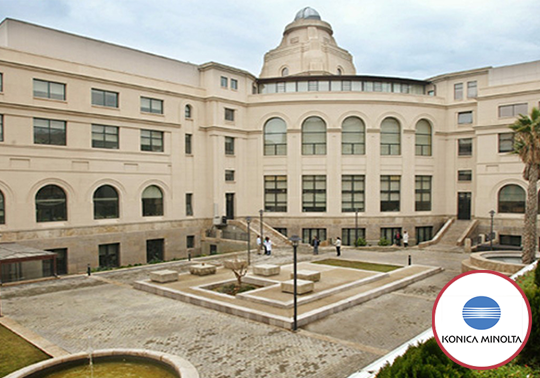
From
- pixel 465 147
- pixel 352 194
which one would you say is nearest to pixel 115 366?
pixel 352 194

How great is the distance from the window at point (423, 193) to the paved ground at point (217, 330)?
2421 cm

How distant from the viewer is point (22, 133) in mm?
29859

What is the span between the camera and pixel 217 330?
15.9 m

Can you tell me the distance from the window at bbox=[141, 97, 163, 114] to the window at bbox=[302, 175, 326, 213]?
15.8 meters

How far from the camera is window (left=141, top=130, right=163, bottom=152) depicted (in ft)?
123

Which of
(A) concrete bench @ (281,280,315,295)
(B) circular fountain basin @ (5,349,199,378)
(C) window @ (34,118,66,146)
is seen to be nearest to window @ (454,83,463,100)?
(A) concrete bench @ (281,280,315,295)

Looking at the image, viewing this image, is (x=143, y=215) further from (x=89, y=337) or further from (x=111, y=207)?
(x=89, y=337)

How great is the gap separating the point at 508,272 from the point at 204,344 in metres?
16.9

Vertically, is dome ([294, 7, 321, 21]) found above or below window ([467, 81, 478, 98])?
above

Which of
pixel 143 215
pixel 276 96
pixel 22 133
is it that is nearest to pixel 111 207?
pixel 143 215

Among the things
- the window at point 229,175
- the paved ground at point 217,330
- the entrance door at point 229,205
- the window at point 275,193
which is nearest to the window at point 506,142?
the window at point 275,193

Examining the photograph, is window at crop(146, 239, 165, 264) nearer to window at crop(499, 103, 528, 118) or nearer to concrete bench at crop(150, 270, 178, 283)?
concrete bench at crop(150, 270, 178, 283)

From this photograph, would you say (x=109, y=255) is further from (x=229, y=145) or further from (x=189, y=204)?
(x=229, y=145)

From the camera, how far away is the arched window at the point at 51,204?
31.0 m
